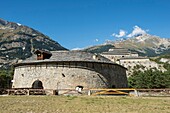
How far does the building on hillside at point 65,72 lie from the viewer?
104 feet

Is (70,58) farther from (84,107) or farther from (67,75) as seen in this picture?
(84,107)

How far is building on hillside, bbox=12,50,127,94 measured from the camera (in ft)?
104

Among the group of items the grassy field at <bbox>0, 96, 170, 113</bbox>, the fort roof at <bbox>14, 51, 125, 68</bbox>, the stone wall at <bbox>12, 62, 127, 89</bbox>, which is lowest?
the grassy field at <bbox>0, 96, 170, 113</bbox>

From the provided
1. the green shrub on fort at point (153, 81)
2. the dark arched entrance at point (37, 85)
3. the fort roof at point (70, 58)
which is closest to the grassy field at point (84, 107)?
the fort roof at point (70, 58)

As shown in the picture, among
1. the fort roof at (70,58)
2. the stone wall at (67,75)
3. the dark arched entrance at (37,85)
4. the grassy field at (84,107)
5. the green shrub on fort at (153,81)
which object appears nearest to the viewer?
the grassy field at (84,107)

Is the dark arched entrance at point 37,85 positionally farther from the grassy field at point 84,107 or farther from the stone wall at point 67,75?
the grassy field at point 84,107

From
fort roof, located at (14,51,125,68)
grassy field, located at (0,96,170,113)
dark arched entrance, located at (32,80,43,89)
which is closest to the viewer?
grassy field, located at (0,96,170,113)

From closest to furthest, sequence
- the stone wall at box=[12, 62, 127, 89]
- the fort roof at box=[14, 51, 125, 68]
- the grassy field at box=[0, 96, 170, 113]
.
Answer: the grassy field at box=[0, 96, 170, 113] < the stone wall at box=[12, 62, 127, 89] < the fort roof at box=[14, 51, 125, 68]

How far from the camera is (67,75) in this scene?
3159 cm

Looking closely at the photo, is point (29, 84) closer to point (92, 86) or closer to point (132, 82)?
point (92, 86)

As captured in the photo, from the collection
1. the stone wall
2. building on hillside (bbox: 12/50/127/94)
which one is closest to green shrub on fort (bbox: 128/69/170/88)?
building on hillside (bbox: 12/50/127/94)

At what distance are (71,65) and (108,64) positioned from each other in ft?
20.5

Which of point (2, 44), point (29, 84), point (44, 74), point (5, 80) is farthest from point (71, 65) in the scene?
point (2, 44)

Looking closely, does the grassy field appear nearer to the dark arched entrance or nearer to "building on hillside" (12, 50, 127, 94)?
"building on hillside" (12, 50, 127, 94)
